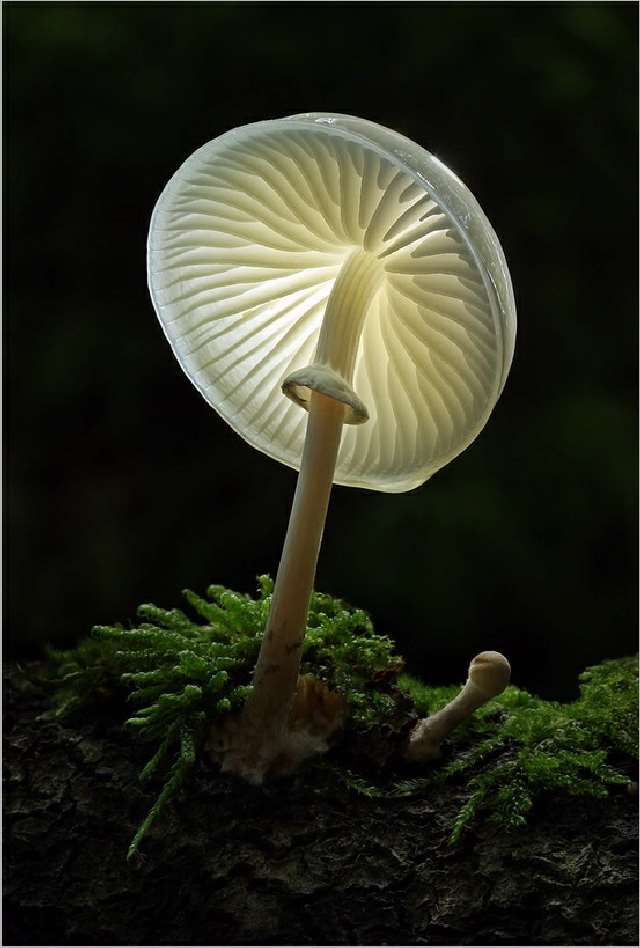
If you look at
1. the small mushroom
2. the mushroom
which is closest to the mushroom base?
the mushroom

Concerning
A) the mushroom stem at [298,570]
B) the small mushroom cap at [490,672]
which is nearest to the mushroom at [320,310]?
the mushroom stem at [298,570]

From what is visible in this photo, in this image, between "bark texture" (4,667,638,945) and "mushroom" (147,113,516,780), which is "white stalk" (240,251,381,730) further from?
"bark texture" (4,667,638,945)

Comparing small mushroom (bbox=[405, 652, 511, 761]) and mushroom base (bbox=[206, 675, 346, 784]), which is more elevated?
small mushroom (bbox=[405, 652, 511, 761])

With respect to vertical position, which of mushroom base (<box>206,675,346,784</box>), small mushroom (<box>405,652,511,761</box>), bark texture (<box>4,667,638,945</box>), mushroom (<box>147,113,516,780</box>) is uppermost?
mushroom (<box>147,113,516,780</box>)

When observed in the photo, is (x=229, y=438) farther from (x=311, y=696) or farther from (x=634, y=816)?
(x=634, y=816)

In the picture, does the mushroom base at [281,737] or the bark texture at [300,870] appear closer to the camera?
the bark texture at [300,870]

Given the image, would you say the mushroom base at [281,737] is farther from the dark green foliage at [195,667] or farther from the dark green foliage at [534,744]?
the dark green foliage at [534,744]

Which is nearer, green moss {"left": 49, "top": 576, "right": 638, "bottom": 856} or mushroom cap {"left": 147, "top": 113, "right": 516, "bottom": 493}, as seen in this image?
mushroom cap {"left": 147, "top": 113, "right": 516, "bottom": 493}
